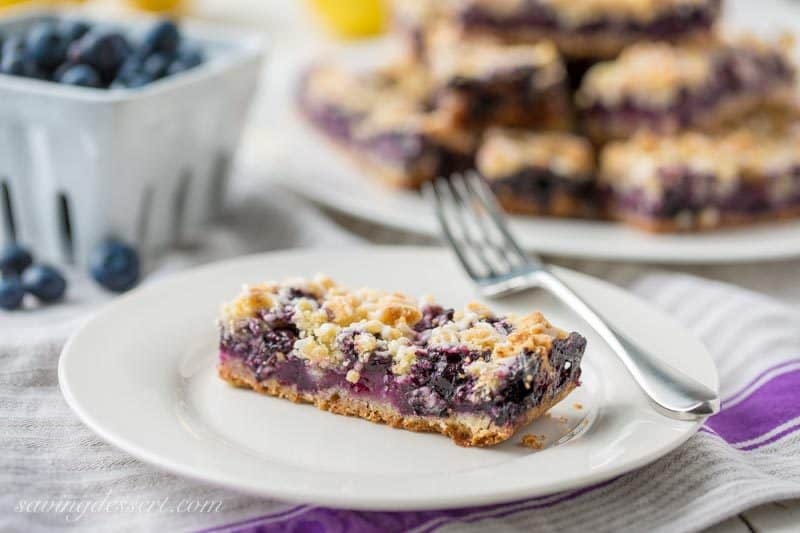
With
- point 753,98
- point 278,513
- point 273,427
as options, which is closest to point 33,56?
point 273,427

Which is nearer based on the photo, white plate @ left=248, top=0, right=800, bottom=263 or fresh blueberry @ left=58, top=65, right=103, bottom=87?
fresh blueberry @ left=58, top=65, right=103, bottom=87

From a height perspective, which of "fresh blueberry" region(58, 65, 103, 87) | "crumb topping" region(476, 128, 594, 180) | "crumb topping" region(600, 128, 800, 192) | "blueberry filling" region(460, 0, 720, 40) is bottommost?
"crumb topping" region(476, 128, 594, 180)

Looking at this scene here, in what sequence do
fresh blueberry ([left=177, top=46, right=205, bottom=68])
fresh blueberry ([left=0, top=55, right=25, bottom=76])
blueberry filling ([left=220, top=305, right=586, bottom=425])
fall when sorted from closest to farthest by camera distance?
1. blueberry filling ([left=220, top=305, right=586, bottom=425])
2. fresh blueberry ([left=0, top=55, right=25, bottom=76])
3. fresh blueberry ([left=177, top=46, right=205, bottom=68])

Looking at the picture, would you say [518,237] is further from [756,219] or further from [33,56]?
[33,56]

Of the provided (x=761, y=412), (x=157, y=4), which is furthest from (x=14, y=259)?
(x=157, y=4)

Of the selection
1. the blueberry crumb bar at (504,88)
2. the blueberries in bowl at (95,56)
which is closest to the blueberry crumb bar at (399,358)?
the blueberries in bowl at (95,56)

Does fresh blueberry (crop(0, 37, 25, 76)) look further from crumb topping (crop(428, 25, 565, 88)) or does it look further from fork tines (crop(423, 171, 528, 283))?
crumb topping (crop(428, 25, 565, 88))

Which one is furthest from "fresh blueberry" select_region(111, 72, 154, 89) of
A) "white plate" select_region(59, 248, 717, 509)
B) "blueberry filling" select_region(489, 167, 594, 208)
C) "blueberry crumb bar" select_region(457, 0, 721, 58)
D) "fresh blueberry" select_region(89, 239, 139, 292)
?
"blueberry crumb bar" select_region(457, 0, 721, 58)

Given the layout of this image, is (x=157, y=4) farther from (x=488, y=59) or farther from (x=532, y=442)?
(x=532, y=442)
